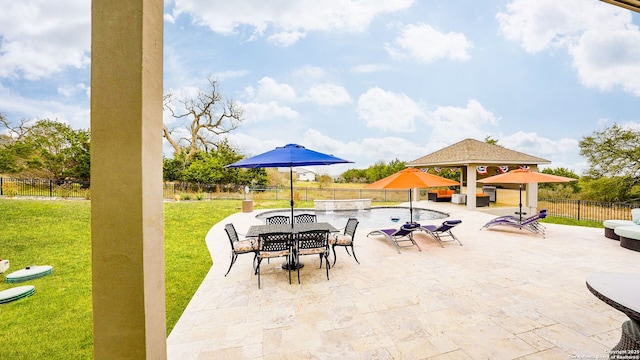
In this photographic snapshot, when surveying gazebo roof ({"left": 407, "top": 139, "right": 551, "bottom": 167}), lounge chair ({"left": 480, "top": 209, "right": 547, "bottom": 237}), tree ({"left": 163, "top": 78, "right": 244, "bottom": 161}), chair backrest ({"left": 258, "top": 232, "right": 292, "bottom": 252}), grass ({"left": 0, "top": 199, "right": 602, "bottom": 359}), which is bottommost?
grass ({"left": 0, "top": 199, "right": 602, "bottom": 359})

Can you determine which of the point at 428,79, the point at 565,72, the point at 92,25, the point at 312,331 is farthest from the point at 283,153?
the point at 565,72

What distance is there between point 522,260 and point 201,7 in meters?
15.6

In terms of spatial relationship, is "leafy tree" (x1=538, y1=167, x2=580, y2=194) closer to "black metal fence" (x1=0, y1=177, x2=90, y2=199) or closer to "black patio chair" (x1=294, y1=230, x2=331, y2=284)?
"black patio chair" (x1=294, y1=230, x2=331, y2=284)

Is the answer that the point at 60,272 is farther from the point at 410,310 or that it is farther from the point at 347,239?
the point at 410,310

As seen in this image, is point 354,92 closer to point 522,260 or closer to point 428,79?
point 428,79

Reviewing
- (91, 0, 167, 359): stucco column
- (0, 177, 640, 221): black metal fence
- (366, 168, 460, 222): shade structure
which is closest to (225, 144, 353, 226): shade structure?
(366, 168, 460, 222): shade structure

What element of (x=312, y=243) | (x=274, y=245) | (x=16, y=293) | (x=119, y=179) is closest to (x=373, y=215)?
(x=312, y=243)

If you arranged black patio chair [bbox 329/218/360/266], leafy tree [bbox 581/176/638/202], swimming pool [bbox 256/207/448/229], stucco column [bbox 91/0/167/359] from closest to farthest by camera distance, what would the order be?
stucco column [bbox 91/0/167/359]
black patio chair [bbox 329/218/360/266]
swimming pool [bbox 256/207/448/229]
leafy tree [bbox 581/176/638/202]

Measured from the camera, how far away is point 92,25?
5.60ft

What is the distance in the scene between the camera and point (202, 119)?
94.2 feet

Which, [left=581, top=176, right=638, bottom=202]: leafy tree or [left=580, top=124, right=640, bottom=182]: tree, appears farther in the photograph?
[left=581, top=176, right=638, bottom=202]: leafy tree

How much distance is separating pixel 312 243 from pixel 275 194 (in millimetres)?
16401

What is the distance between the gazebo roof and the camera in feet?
49.1

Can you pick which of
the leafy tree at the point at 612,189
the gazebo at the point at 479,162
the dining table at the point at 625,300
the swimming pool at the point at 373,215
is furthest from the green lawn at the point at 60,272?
the leafy tree at the point at 612,189
